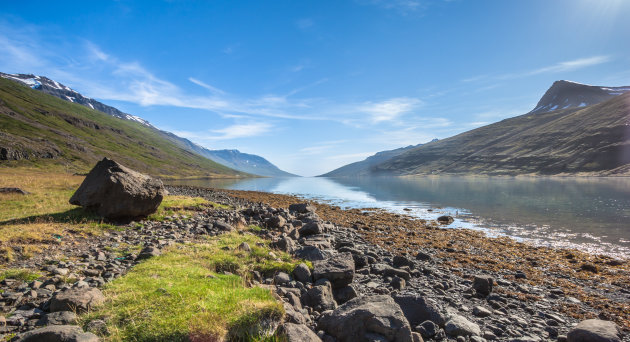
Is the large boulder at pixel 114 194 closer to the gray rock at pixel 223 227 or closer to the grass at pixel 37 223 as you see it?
the grass at pixel 37 223

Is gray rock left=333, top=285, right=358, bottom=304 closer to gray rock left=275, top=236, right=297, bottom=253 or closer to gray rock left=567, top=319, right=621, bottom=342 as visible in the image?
gray rock left=275, top=236, right=297, bottom=253

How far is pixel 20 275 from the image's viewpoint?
9859mm

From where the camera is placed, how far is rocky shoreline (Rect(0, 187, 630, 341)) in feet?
25.6

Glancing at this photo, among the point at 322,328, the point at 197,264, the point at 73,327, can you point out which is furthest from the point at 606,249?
the point at 73,327

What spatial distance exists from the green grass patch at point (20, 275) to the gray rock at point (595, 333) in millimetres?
17456

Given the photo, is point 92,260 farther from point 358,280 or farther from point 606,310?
point 606,310

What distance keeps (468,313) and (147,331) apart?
36.7 feet

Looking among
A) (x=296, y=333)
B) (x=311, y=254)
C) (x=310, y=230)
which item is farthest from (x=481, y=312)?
(x=310, y=230)

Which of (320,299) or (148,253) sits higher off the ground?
(148,253)

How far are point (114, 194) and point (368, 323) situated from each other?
19.7 meters

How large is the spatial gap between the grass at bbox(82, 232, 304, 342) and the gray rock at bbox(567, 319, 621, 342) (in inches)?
341

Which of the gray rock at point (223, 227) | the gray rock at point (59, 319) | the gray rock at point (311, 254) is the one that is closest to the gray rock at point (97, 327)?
the gray rock at point (59, 319)

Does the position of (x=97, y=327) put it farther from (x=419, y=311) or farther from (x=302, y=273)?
(x=419, y=311)

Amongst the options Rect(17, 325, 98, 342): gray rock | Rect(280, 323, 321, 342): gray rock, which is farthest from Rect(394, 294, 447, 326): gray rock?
Rect(17, 325, 98, 342): gray rock
